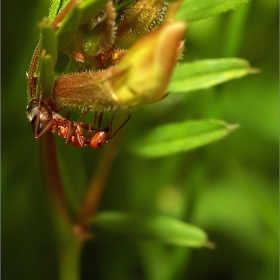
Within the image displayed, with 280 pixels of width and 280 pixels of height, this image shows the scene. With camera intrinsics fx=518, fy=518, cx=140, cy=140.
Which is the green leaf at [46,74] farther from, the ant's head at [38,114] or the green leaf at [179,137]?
the green leaf at [179,137]

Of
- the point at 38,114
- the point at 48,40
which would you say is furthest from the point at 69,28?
the point at 38,114

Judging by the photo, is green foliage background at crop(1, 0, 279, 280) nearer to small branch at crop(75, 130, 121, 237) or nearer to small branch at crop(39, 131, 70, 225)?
small branch at crop(75, 130, 121, 237)

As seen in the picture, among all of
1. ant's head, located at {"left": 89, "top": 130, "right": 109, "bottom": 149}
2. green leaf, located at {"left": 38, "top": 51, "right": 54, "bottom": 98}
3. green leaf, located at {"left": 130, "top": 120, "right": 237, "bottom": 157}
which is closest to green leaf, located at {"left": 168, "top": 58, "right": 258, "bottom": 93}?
green leaf, located at {"left": 130, "top": 120, "right": 237, "bottom": 157}

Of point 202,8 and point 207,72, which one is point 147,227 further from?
point 202,8

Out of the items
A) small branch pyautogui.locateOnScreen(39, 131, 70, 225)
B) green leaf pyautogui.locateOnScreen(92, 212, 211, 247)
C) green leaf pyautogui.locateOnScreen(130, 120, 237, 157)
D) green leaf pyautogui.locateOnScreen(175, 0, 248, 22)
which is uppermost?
green leaf pyautogui.locateOnScreen(175, 0, 248, 22)

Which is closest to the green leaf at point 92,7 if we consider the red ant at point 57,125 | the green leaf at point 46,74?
the green leaf at point 46,74

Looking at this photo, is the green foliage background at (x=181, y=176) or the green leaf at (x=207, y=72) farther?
the green foliage background at (x=181, y=176)

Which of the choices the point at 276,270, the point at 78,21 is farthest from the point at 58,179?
the point at 276,270
